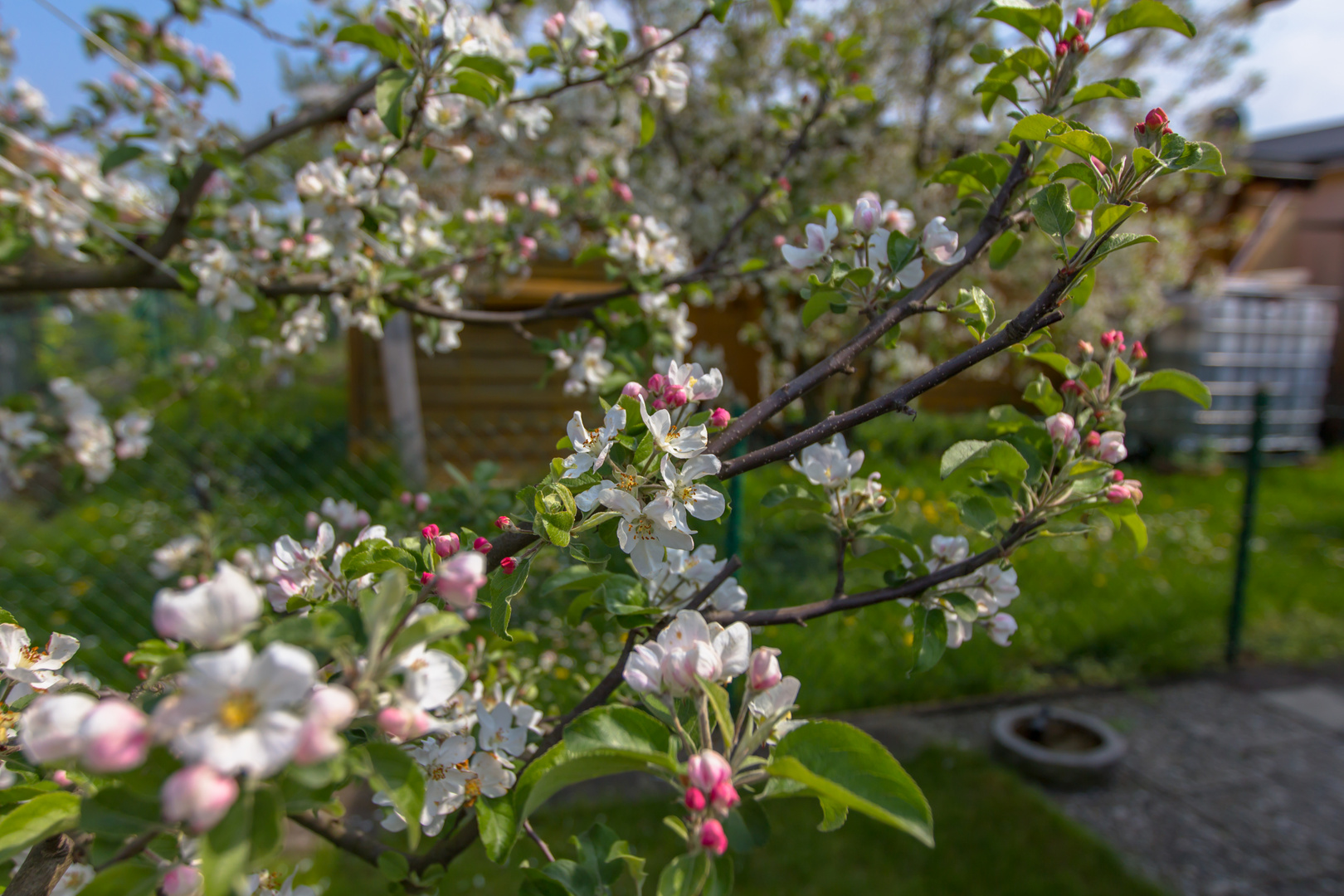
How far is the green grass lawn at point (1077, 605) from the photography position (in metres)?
3.54

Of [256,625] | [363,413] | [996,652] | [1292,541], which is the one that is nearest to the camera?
[256,625]

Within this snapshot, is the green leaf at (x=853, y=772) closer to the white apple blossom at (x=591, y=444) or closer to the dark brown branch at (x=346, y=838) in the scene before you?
the white apple blossom at (x=591, y=444)

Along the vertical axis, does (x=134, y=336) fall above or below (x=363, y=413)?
above

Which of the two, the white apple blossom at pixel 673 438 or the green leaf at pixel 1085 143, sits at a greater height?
the green leaf at pixel 1085 143

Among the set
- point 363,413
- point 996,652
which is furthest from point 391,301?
point 363,413

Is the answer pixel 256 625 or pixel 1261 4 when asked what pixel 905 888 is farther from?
pixel 1261 4

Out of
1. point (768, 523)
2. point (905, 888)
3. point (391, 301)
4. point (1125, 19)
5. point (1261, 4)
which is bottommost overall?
point (905, 888)

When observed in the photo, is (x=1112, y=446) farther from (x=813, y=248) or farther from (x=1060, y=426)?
(x=813, y=248)

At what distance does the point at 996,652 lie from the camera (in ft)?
12.5

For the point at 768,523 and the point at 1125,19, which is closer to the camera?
the point at 1125,19

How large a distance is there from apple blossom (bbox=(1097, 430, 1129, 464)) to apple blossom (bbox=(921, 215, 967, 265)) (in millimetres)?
324

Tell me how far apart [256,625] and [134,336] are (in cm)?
743

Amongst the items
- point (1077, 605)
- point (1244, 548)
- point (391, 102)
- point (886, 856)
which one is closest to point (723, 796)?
point (391, 102)

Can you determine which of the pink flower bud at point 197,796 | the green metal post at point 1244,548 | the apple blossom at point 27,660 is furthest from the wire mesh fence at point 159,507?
the green metal post at point 1244,548
